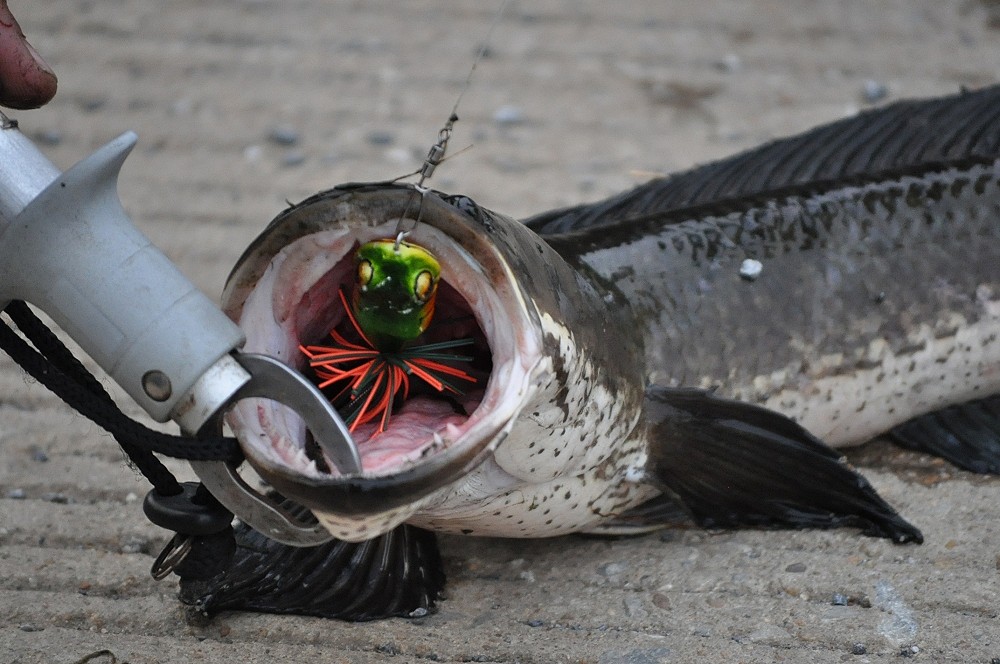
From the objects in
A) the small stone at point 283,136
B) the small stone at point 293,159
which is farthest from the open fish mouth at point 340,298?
the small stone at point 283,136

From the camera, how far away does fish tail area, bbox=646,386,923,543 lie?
258cm

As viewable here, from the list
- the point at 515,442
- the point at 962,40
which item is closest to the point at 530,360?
the point at 515,442

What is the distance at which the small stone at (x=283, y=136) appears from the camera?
4.62 meters

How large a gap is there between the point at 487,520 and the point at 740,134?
2.62 metres

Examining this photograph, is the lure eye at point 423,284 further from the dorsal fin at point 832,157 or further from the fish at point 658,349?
the dorsal fin at point 832,157

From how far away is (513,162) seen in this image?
4.44 meters

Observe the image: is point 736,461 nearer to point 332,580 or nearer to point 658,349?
point 658,349

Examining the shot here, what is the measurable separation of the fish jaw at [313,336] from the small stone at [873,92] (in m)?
3.19

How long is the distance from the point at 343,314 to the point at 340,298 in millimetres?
52

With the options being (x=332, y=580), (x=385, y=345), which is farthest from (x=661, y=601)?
(x=385, y=345)

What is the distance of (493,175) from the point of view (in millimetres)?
4344

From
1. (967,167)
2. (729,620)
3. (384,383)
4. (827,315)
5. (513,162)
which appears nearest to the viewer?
(384,383)

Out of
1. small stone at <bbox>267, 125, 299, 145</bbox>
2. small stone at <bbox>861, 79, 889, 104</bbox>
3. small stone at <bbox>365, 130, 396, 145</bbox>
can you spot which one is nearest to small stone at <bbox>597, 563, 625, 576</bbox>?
small stone at <bbox>365, 130, 396, 145</bbox>

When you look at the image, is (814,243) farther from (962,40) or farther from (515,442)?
(962,40)
